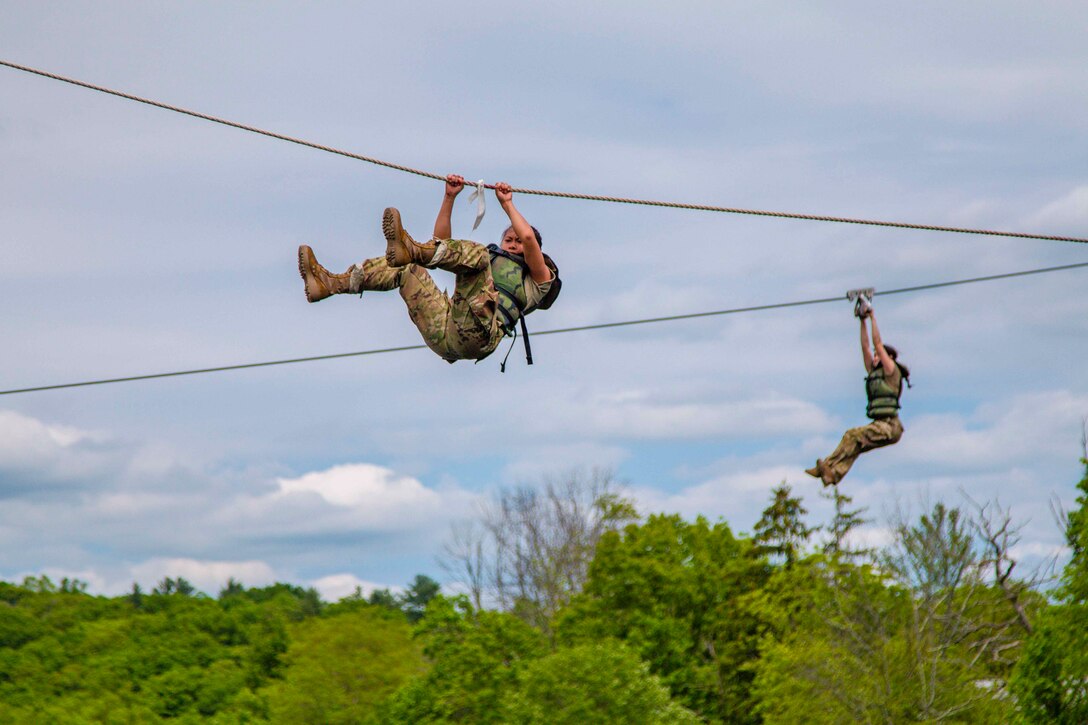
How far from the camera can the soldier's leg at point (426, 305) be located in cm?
1059

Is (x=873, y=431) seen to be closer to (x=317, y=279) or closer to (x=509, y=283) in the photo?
(x=509, y=283)

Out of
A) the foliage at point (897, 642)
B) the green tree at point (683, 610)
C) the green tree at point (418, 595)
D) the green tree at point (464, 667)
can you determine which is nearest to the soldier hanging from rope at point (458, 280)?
the foliage at point (897, 642)

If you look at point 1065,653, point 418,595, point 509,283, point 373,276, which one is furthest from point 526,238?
point 418,595

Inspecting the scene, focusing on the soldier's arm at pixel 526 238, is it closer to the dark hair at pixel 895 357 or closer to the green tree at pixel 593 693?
the dark hair at pixel 895 357

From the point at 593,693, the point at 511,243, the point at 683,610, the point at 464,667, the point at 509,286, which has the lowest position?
the point at 509,286

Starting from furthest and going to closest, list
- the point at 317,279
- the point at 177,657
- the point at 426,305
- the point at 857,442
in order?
the point at 177,657 < the point at 857,442 < the point at 426,305 < the point at 317,279

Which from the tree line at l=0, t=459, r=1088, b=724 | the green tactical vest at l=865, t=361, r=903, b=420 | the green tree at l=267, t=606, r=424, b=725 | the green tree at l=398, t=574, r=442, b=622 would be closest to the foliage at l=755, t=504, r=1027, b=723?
the tree line at l=0, t=459, r=1088, b=724

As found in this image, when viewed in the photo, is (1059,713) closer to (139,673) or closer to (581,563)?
(581,563)

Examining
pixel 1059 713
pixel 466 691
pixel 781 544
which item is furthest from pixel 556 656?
pixel 1059 713

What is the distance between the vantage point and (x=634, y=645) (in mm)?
49000

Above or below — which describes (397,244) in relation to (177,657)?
below

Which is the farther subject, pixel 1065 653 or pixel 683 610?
pixel 683 610

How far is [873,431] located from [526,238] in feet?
13.2

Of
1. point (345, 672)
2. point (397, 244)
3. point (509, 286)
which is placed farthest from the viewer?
point (345, 672)
